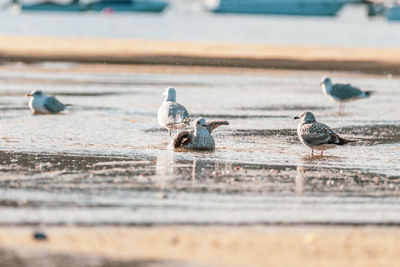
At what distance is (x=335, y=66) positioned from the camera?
3528 centimetres

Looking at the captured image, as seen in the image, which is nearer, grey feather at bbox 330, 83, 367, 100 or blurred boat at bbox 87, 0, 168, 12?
grey feather at bbox 330, 83, 367, 100

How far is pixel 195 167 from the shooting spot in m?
11.8

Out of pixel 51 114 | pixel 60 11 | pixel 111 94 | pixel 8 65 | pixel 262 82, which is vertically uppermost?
pixel 60 11

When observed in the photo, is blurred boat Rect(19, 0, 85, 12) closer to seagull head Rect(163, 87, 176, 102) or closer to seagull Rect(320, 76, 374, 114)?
seagull Rect(320, 76, 374, 114)

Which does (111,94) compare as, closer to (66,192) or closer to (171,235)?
(66,192)

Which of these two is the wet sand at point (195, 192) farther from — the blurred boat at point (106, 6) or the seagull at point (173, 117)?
the blurred boat at point (106, 6)

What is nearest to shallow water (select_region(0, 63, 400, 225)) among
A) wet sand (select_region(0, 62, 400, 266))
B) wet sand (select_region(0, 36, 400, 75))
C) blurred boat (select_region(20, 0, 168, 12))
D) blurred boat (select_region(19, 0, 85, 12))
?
wet sand (select_region(0, 62, 400, 266))

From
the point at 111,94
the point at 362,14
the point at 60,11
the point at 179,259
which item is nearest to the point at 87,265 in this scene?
the point at 179,259

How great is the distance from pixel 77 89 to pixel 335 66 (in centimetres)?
1428

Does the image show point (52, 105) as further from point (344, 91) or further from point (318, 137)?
point (318, 137)

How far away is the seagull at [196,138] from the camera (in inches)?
521

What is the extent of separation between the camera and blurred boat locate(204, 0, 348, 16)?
491 feet

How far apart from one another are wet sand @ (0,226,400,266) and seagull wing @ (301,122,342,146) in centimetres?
462

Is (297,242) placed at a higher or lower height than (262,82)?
lower
